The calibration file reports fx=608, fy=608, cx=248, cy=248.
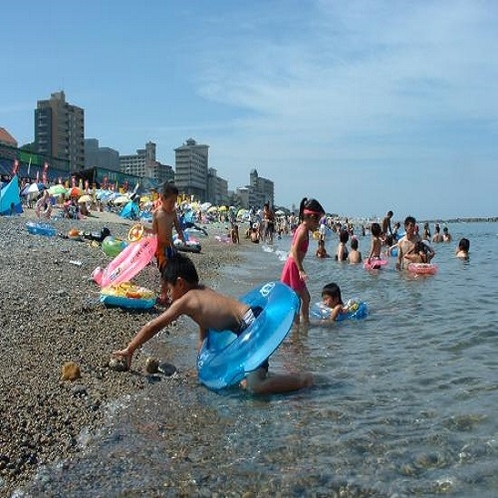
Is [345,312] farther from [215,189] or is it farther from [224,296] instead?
[215,189]

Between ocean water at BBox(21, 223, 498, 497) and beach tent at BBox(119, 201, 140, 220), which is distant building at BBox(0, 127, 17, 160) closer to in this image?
beach tent at BBox(119, 201, 140, 220)

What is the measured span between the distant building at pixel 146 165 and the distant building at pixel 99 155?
13.6 feet

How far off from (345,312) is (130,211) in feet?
97.0

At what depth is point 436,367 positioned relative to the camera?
522cm

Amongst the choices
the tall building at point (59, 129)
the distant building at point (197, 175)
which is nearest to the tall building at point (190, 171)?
the distant building at point (197, 175)

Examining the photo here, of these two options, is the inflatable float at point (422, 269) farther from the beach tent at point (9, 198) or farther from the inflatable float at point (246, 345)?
the beach tent at point (9, 198)

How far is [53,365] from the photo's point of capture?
15.9ft

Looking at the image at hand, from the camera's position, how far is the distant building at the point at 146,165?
13612 centimetres

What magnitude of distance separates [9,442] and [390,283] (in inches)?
366

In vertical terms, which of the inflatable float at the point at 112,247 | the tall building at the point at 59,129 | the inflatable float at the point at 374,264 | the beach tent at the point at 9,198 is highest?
the tall building at the point at 59,129

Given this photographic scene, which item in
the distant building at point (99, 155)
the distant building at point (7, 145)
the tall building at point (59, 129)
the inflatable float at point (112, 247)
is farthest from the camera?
the distant building at point (99, 155)

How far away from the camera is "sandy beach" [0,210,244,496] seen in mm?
3373

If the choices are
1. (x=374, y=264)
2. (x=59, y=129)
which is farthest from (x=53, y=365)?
(x=59, y=129)

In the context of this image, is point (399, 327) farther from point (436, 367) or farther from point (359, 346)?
point (436, 367)
